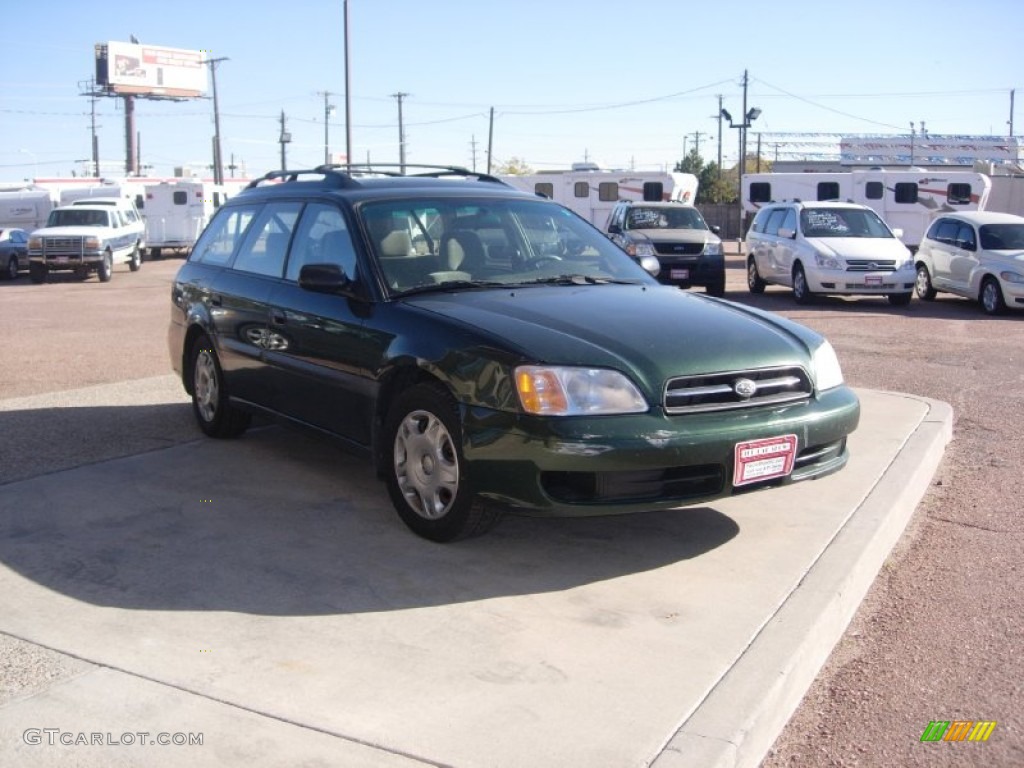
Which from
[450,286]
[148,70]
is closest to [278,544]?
[450,286]

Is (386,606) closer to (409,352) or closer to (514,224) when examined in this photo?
(409,352)

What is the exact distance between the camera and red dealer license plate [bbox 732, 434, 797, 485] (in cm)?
466

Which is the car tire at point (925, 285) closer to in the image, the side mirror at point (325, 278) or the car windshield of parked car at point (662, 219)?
the car windshield of parked car at point (662, 219)

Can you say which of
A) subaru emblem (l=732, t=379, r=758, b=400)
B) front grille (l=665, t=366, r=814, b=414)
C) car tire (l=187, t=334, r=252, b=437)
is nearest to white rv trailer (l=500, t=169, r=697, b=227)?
car tire (l=187, t=334, r=252, b=437)

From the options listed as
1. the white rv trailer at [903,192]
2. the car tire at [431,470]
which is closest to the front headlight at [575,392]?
the car tire at [431,470]

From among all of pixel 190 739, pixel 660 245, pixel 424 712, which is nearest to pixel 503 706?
pixel 424 712

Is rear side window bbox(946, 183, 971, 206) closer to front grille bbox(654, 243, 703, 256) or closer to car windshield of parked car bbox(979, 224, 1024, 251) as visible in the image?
car windshield of parked car bbox(979, 224, 1024, 251)

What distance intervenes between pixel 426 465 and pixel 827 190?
3019 centimetres

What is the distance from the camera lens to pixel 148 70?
9781 cm

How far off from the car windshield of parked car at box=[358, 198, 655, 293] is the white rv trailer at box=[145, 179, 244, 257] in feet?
107

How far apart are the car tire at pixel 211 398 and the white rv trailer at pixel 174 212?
3095cm

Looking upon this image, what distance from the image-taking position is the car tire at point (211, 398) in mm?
7133

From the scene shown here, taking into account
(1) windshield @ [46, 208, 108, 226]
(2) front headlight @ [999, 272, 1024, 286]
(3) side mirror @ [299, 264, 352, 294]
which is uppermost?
(1) windshield @ [46, 208, 108, 226]

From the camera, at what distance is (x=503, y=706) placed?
3.50 m
